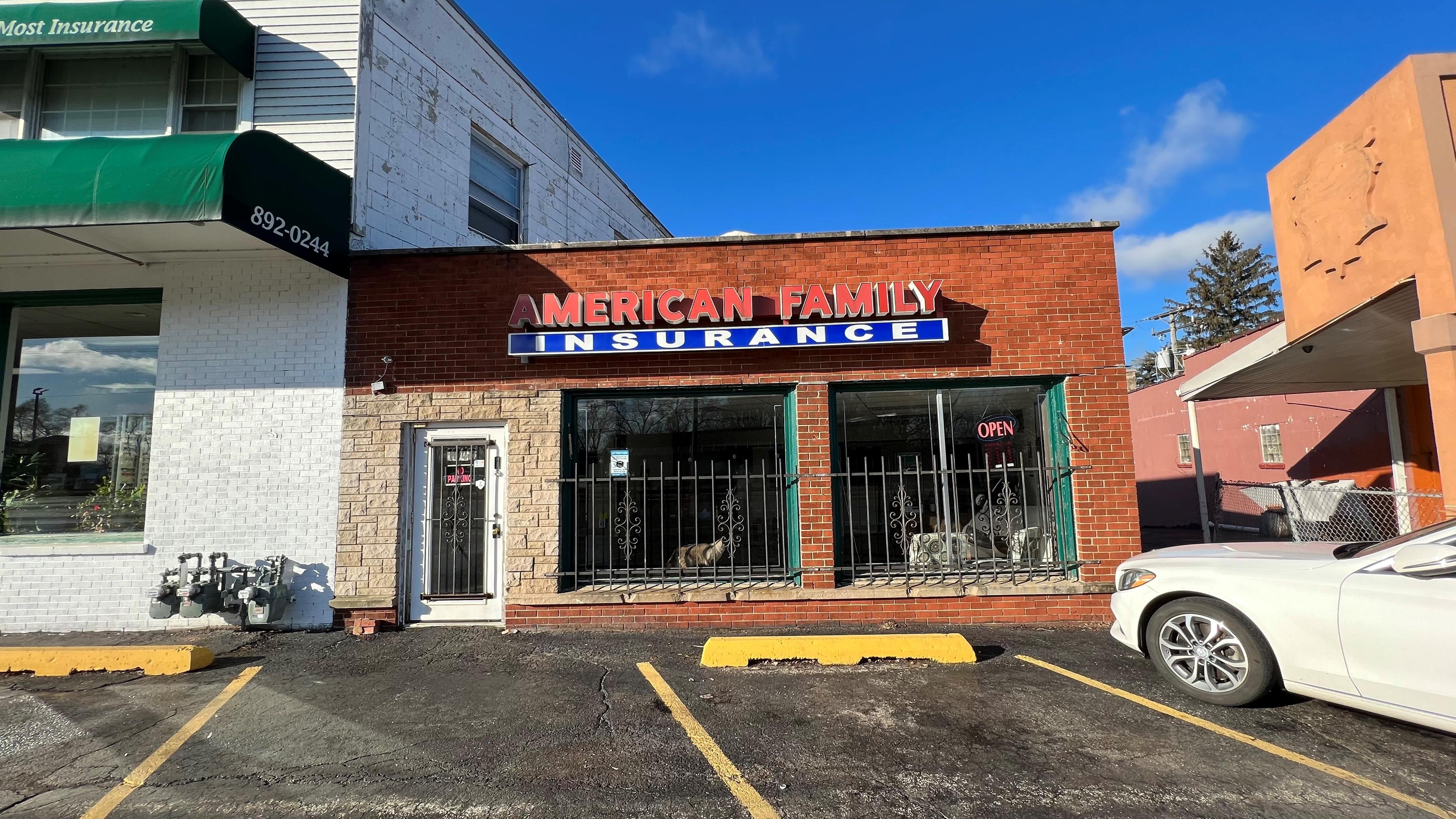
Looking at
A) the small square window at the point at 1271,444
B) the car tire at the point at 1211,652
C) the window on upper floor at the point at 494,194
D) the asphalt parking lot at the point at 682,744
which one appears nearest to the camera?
the asphalt parking lot at the point at 682,744

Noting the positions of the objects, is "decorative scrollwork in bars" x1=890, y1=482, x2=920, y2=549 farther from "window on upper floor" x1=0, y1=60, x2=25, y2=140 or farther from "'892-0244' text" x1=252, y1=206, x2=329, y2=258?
"window on upper floor" x1=0, y1=60, x2=25, y2=140

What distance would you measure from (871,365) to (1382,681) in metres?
4.70

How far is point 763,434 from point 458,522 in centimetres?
351

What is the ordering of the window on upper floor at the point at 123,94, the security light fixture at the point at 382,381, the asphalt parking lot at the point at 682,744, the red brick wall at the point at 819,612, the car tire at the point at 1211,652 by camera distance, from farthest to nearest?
the window on upper floor at the point at 123,94
the security light fixture at the point at 382,381
the red brick wall at the point at 819,612
the car tire at the point at 1211,652
the asphalt parking lot at the point at 682,744

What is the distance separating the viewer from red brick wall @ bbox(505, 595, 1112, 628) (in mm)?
→ 7176

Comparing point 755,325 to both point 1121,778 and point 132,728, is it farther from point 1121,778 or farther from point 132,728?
point 132,728

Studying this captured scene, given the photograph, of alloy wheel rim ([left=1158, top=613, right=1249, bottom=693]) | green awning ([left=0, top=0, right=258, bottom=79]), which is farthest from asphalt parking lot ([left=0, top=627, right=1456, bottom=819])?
green awning ([left=0, top=0, right=258, bottom=79])

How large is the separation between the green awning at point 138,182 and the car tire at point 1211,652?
8449 millimetres

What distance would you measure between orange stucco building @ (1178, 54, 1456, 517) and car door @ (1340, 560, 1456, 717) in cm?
233

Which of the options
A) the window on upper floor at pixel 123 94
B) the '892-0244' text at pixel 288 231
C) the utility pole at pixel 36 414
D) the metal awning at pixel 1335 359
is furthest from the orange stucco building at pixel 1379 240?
the utility pole at pixel 36 414

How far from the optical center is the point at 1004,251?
7719 mm

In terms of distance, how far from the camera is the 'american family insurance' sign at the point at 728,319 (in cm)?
737

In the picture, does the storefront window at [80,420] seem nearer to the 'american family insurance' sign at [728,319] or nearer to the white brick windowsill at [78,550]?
the white brick windowsill at [78,550]

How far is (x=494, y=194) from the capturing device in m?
10.9
